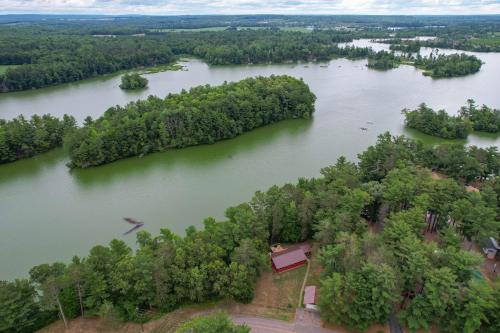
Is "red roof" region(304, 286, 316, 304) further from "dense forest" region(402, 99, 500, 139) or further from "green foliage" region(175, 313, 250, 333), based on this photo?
"dense forest" region(402, 99, 500, 139)

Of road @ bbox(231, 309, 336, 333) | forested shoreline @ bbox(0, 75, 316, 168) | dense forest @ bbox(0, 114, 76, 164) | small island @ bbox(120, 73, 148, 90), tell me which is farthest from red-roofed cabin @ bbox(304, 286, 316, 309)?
small island @ bbox(120, 73, 148, 90)

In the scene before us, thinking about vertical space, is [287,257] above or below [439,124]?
below

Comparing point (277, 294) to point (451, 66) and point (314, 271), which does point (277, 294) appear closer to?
point (314, 271)

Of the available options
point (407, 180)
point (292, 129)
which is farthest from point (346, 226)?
point (292, 129)

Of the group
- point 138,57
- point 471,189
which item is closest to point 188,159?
point 471,189

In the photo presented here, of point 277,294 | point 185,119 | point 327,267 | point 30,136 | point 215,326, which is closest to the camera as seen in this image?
point 215,326
